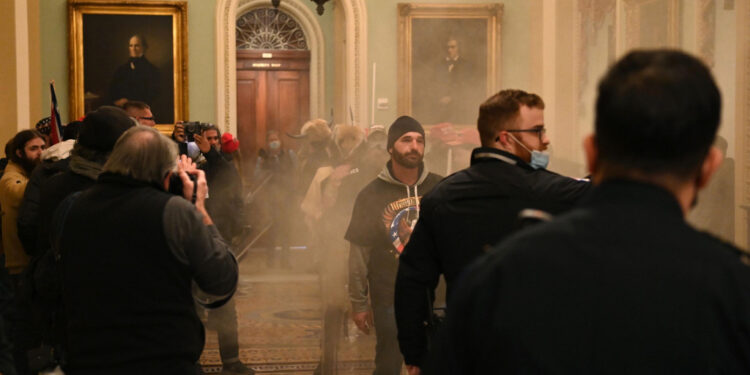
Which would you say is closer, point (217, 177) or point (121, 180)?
point (121, 180)

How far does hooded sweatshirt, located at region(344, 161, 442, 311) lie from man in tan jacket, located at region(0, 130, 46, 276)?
1.73 m

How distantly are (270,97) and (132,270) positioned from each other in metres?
12.8

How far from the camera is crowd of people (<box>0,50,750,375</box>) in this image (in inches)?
42.1

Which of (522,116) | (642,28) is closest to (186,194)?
(522,116)

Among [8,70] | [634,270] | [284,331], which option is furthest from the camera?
[8,70]

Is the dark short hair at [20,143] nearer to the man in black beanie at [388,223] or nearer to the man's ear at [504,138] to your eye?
the man in black beanie at [388,223]

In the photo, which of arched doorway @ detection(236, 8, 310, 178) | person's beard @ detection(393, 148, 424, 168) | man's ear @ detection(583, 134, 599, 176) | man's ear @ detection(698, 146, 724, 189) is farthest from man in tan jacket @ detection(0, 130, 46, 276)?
arched doorway @ detection(236, 8, 310, 178)

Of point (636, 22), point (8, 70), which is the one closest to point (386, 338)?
point (636, 22)

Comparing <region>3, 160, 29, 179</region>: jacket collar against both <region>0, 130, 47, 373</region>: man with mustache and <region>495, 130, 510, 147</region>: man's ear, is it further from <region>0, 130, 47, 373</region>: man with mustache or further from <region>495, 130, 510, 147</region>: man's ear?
<region>495, 130, 510, 147</region>: man's ear

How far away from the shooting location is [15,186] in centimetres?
448

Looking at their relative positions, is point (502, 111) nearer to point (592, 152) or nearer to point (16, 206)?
point (592, 152)

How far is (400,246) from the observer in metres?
3.98

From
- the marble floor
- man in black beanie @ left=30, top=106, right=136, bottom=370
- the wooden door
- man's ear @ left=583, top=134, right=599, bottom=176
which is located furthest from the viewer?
the wooden door

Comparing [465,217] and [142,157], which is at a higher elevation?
[142,157]
